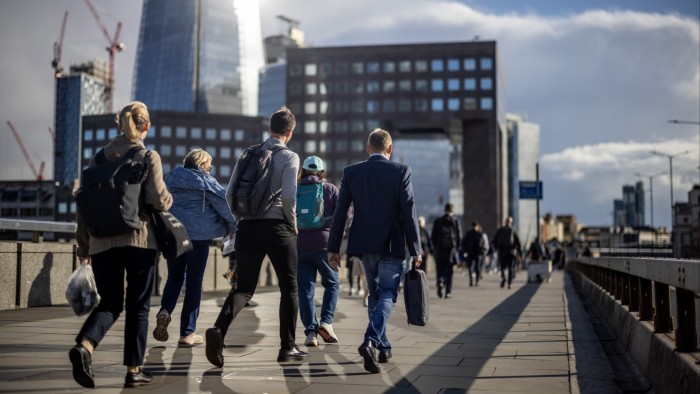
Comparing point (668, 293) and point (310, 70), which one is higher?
point (310, 70)

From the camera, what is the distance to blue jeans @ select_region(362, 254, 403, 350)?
6.63 metres

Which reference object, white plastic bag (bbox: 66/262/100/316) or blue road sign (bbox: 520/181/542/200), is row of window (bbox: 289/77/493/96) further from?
white plastic bag (bbox: 66/262/100/316)

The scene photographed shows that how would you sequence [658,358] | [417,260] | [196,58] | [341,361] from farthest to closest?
1. [196,58]
2. [341,361]
3. [417,260]
4. [658,358]

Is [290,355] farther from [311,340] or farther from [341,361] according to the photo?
[311,340]

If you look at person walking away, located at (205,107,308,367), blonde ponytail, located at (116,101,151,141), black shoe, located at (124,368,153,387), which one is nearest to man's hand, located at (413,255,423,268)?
person walking away, located at (205,107,308,367)

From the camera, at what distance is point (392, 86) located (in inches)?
4555

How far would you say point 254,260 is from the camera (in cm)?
660

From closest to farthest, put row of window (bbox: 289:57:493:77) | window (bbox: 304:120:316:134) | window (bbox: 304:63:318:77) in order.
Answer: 1. row of window (bbox: 289:57:493:77)
2. window (bbox: 304:63:318:77)
3. window (bbox: 304:120:316:134)

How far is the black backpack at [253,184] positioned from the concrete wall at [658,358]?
9.85 feet

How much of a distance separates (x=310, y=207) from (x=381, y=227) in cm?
132

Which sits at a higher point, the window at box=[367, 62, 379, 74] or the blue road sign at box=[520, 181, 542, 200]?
the window at box=[367, 62, 379, 74]

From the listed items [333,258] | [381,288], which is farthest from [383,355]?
[333,258]

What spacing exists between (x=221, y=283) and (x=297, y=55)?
3980 inches

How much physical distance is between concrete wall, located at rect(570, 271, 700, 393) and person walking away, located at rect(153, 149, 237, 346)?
12.2 ft
